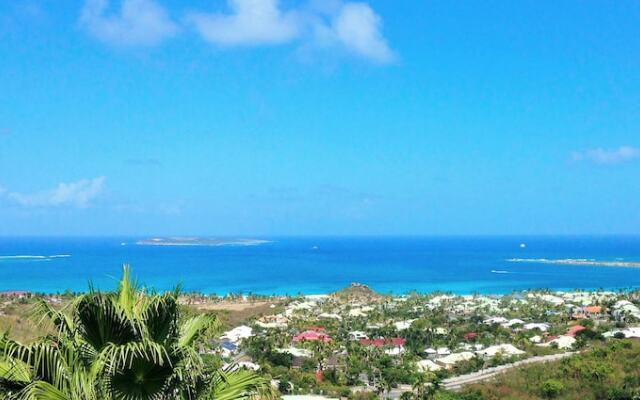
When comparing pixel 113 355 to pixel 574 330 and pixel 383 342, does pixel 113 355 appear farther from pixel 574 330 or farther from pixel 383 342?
pixel 574 330

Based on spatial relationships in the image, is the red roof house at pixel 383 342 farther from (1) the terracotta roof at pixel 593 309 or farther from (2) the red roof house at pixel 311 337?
(1) the terracotta roof at pixel 593 309

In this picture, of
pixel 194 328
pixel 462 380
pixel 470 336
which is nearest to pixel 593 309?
pixel 470 336

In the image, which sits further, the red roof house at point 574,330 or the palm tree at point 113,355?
the red roof house at point 574,330

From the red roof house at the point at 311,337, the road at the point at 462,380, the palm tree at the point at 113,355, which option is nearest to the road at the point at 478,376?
the road at the point at 462,380

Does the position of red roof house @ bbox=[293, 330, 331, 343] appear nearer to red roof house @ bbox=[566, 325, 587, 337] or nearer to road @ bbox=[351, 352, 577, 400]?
road @ bbox=[351, 352, 577, 400]

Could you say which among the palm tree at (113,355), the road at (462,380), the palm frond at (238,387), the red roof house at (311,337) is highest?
the palm tree at (113,355)

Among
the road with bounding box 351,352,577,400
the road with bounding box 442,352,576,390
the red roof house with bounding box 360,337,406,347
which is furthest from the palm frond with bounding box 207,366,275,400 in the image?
the red roof house with bounding box 360,337,406,347

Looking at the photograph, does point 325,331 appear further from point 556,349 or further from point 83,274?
point 83,274

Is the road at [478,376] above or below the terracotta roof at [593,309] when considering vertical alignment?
below
